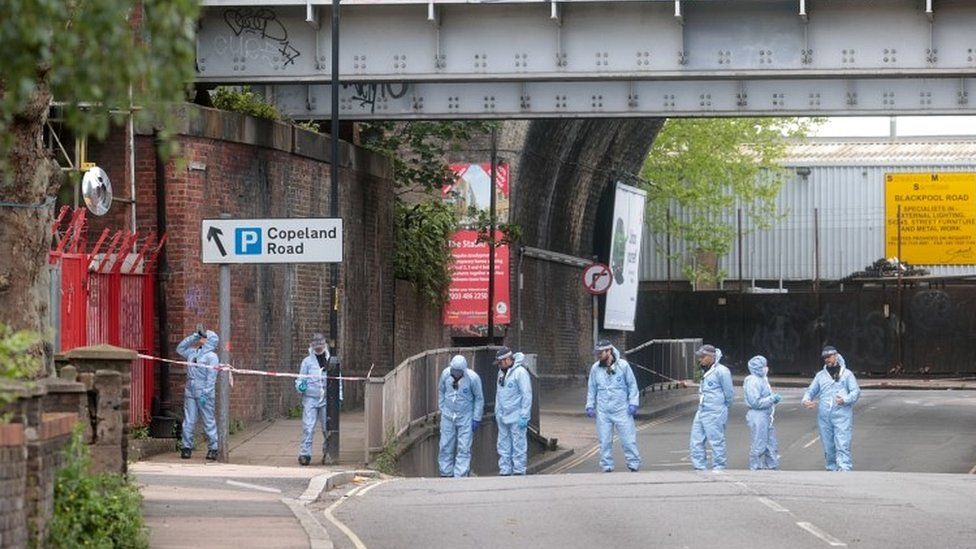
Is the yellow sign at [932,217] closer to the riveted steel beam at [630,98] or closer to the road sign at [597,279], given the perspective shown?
the road sign at [597,279]

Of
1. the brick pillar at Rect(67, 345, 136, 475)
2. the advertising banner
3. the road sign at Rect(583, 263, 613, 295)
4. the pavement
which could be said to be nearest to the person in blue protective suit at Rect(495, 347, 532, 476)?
the pavement

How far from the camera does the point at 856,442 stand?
101ft

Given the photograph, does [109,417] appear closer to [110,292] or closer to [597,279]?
[110,292]

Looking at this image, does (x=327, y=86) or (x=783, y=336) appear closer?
(x=327, y=86)

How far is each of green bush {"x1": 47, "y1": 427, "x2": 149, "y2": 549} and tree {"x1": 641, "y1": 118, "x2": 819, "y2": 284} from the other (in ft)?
154

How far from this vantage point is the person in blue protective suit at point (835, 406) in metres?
24.1

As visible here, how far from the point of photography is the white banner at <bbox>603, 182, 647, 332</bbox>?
151 ft

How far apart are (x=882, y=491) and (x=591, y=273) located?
685 inches

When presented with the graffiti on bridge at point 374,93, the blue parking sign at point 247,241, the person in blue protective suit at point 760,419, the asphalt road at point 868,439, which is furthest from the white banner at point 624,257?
the blue parking sign at point 247,241

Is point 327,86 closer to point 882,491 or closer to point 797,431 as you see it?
point 797,431

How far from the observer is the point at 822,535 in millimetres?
14039

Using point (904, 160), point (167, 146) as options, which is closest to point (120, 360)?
point (167, 146)

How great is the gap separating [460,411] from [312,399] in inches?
108

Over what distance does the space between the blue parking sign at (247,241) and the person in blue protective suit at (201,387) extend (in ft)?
5.32
